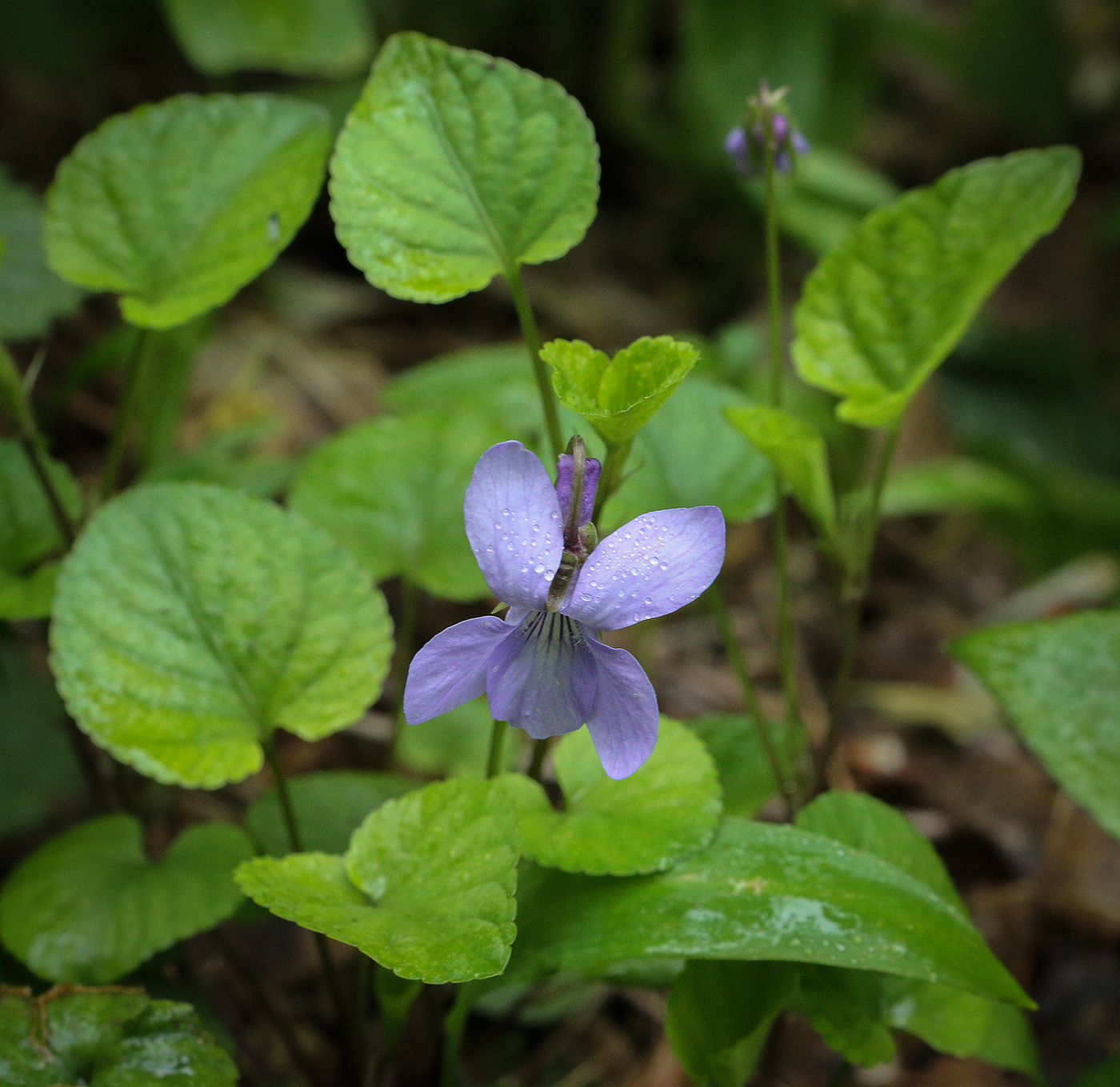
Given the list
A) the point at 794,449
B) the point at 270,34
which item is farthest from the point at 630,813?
the point at 270,34

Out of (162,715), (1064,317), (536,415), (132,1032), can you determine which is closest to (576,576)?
(162,715)

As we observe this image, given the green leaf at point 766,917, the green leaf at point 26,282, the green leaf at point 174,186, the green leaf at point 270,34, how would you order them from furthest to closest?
1. the green leaf at point 270,34
2. the green leaf at point 26,282
3. the green leaf at point 174,186
4. the green leaf at point 766,917

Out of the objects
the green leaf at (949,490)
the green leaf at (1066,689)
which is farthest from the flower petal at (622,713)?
the green leaf at (949,490)

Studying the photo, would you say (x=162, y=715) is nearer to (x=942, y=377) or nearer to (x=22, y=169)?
(x=22, y=169)

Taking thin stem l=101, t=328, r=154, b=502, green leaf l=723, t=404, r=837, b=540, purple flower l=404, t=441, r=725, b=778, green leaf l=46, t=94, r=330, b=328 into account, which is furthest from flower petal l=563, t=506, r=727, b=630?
thin stem l=101, t=328, r=154, b=502

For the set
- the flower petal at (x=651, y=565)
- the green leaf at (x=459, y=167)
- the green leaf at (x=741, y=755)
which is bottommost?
the green leaf at (x=741, y=755)

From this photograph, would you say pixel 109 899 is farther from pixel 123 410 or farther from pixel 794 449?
pixel 794 449

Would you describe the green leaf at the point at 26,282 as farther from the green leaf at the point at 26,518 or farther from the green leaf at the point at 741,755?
the green leaf at the point at 741,755

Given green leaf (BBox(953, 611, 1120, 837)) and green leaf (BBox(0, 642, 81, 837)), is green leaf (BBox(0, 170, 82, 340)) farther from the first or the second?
green leaf (BBox(953, 611, 1120, 837))
